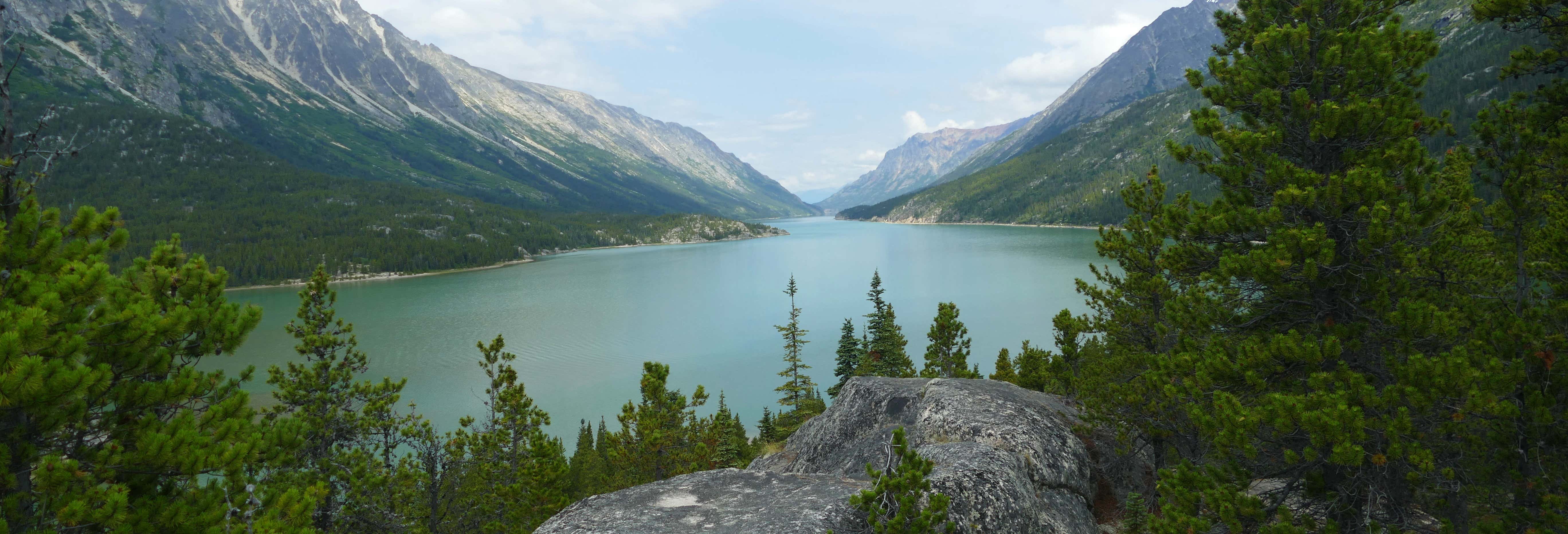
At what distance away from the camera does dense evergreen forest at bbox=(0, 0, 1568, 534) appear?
6.57 metres

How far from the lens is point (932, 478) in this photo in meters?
9.88

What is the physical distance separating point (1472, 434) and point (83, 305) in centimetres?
1677

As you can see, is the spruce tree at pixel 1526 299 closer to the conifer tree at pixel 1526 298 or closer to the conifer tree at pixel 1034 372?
the conifer tree at pixel 1526 298

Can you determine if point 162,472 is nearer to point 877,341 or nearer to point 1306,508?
point 1306,508

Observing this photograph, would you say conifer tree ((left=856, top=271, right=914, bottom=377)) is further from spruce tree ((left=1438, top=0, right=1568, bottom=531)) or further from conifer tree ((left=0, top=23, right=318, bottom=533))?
conifer tree ((left=0, top=23, right=318, bottom=533))

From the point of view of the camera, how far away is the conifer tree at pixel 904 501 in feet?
26.7

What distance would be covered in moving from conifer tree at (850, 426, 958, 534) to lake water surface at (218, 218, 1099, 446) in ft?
119

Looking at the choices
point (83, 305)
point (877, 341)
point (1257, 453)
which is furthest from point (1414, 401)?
point (877, 341)

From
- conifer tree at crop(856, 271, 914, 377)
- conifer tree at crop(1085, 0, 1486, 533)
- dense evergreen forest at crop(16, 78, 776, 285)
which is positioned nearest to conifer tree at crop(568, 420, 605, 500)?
conifer tree at crop(856, 271, 914, 377)

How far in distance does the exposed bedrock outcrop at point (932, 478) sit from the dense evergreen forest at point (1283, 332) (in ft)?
3.31

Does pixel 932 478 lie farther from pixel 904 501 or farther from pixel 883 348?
pixel 883 348

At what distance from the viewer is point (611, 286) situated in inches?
4867

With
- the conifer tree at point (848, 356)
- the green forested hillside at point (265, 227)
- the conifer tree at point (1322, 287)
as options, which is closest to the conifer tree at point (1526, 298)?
the conifer tree at point (1322, 287)

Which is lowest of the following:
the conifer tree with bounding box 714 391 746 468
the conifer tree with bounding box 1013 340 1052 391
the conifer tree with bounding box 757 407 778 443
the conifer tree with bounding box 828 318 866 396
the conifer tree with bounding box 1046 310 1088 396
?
the conifer tree with bounding box 757 407 778 443
